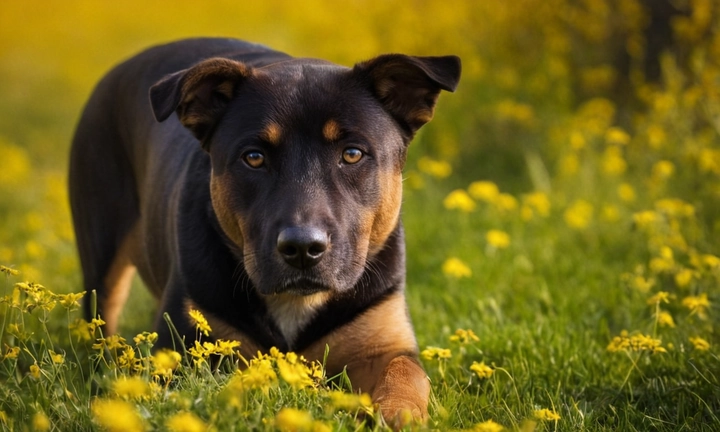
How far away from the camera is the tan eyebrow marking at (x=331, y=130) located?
4301mm

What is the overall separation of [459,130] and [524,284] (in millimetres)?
3539

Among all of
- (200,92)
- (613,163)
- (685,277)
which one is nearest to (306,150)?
(200,92)

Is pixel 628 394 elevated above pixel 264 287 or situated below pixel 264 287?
below

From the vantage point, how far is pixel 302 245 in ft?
12.9

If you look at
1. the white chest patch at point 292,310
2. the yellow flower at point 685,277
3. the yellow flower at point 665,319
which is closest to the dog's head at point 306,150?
the white chest patch at point 292,310

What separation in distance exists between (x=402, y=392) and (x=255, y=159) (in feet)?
4.25

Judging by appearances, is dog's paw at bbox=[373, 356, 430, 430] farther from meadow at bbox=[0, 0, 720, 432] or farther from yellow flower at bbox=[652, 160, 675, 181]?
yellow flower at bbox=[652, 160, 675, 181]

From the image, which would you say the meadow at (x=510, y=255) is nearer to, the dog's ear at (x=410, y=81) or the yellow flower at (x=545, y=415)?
the yellow flower at (x=545, y=415)

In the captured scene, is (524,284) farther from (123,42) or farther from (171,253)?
(123,42)

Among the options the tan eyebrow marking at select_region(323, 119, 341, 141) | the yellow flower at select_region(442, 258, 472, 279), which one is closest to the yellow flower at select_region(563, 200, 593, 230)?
the yellow flower at select_region(442, 258, 472, 279)

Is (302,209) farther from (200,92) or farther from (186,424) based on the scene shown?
(186,424)

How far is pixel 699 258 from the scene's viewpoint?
5805 millimetres

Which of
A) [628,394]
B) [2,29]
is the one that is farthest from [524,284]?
[2,29]

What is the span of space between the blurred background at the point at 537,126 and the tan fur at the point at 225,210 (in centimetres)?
206
